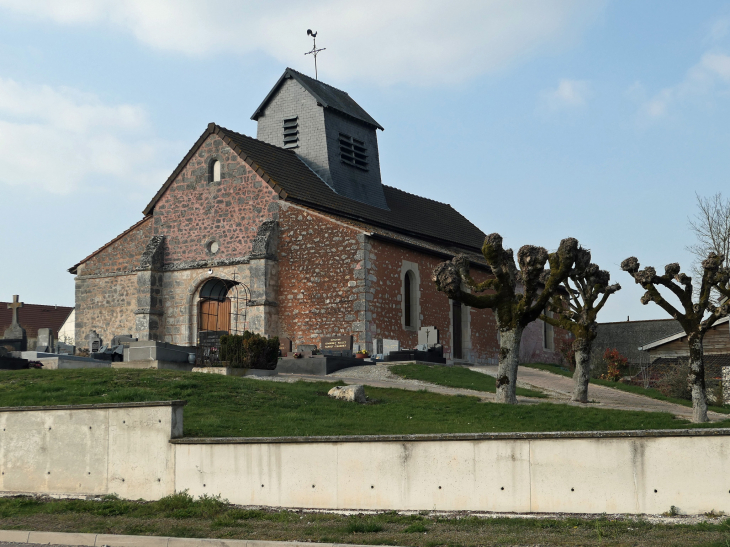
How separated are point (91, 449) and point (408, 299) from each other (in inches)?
765

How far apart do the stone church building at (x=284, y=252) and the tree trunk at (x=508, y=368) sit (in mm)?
9382

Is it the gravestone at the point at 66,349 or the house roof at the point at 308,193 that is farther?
the house roof at the point at 308,193

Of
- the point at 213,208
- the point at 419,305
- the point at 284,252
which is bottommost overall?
the point at 419,305

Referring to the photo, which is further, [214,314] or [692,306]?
[214,314]

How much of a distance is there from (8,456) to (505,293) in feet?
35.8

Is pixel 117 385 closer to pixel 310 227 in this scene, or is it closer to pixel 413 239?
pixel 310 227

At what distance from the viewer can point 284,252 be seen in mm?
30141

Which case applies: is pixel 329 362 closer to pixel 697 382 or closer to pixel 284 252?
pixel 284 252

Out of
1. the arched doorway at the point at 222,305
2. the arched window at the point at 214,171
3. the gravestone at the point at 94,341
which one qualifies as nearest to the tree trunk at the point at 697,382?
the arched doorway at the point at 222,305

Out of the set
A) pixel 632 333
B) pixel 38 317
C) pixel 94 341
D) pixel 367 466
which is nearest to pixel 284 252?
pixel 94 341

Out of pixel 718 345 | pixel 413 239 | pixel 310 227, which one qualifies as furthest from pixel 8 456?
pixel 718 345

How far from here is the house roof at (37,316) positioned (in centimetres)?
5653

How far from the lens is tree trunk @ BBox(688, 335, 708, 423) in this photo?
17719 mm

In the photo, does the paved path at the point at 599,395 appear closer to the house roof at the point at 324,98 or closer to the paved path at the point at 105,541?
the paved path at the point at 105,541
